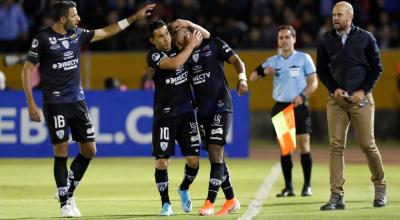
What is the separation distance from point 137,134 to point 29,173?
3.38 metres

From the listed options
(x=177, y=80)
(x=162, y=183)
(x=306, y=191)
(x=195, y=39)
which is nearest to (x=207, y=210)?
(x=162, y=183)

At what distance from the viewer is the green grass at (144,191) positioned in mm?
12219

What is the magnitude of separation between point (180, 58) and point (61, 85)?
1393 mm

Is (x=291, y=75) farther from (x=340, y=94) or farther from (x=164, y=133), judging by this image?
(x=164, y=133)

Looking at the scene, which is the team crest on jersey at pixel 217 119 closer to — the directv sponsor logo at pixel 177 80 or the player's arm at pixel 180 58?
the directv sponsor logo at pixel 177 80

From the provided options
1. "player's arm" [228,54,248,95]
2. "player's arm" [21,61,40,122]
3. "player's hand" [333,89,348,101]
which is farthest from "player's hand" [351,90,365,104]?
"player's arm" [21,61,40,122]

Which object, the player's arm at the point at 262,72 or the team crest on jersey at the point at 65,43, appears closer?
the team crest on jersey at the point at 65,43

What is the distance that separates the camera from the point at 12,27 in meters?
25.8

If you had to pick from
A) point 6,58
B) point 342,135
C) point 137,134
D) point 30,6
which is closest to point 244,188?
point 342,135

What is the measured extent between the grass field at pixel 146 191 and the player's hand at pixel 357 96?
1.19 m

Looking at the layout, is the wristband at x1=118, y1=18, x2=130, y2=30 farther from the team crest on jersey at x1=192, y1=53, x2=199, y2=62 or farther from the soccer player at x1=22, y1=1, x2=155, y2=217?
the team crest on jersey at x1=192, y1=53, x2=199, y2=62

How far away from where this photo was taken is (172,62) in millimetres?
11773

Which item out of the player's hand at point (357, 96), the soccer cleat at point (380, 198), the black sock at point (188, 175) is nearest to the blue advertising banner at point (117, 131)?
the soccer cleat at point (380, 198)

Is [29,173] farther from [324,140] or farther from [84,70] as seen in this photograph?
[324,140]
